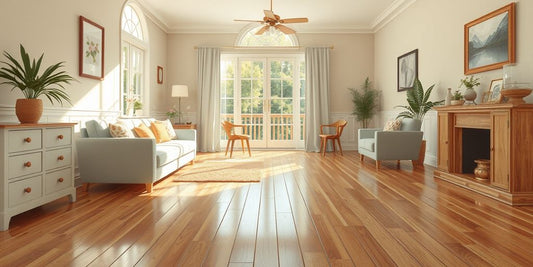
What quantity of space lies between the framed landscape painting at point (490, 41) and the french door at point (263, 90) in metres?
4.05

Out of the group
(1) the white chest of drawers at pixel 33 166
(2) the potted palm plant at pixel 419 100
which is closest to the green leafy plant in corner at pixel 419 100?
(2) the potted palm plant at pixel 419 100

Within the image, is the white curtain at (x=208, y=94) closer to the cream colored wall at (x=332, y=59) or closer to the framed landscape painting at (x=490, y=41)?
the cream colored wall at (x=332, y=59)

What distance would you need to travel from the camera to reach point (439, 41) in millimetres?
5203

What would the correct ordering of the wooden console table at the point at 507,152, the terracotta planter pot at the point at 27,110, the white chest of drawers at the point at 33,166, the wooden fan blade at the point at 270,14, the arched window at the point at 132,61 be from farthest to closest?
the arched window at the point at 132,61
the wooden fan blade at the point at 270,14
the wooden console table at the point at 507,152
the terracotta planter pot at the point at 27,110
the white chest of drawers at the point at 33,166

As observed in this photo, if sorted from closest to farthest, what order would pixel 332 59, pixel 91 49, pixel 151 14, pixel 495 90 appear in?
pixel 495 90, pixel 91 49, pixel 151 14, pixel 332 59

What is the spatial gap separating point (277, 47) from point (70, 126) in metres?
5.52

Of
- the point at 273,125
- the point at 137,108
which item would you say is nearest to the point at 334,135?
the point at 273,125

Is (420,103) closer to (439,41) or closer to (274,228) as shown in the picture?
(439,41)

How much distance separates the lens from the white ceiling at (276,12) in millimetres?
6328

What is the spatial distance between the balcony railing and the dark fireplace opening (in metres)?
4.24

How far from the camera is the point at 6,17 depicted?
3010mm

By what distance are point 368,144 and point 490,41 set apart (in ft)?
7.28

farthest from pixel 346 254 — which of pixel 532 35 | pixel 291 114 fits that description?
pixel 291 114

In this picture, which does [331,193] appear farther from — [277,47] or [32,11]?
[277,47]
